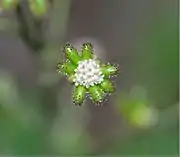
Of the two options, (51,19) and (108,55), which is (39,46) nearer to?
(51,19)

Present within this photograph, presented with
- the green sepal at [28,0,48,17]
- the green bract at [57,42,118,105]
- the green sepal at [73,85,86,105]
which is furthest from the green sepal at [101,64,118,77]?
the green sepal at [28,0,48,17]

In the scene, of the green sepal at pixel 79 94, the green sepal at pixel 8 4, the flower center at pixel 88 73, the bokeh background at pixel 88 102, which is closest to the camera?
the green sepal at pixel 79 94

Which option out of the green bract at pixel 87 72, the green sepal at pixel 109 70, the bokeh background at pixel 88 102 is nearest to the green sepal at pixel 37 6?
the bokeh background at pixel 88 102

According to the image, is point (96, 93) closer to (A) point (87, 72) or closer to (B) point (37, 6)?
(A) point (87, 72)

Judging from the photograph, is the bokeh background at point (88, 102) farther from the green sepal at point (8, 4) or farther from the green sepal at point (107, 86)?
the green sepal at point (107, 86)

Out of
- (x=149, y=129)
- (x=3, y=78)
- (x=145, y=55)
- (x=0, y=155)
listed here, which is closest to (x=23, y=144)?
(x=0, y=155)

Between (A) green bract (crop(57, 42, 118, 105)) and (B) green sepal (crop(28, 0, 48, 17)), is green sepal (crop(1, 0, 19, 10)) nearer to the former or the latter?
(B) green sepal (crop(28, 0, 48, 17))

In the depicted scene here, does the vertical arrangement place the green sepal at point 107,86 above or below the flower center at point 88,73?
below
